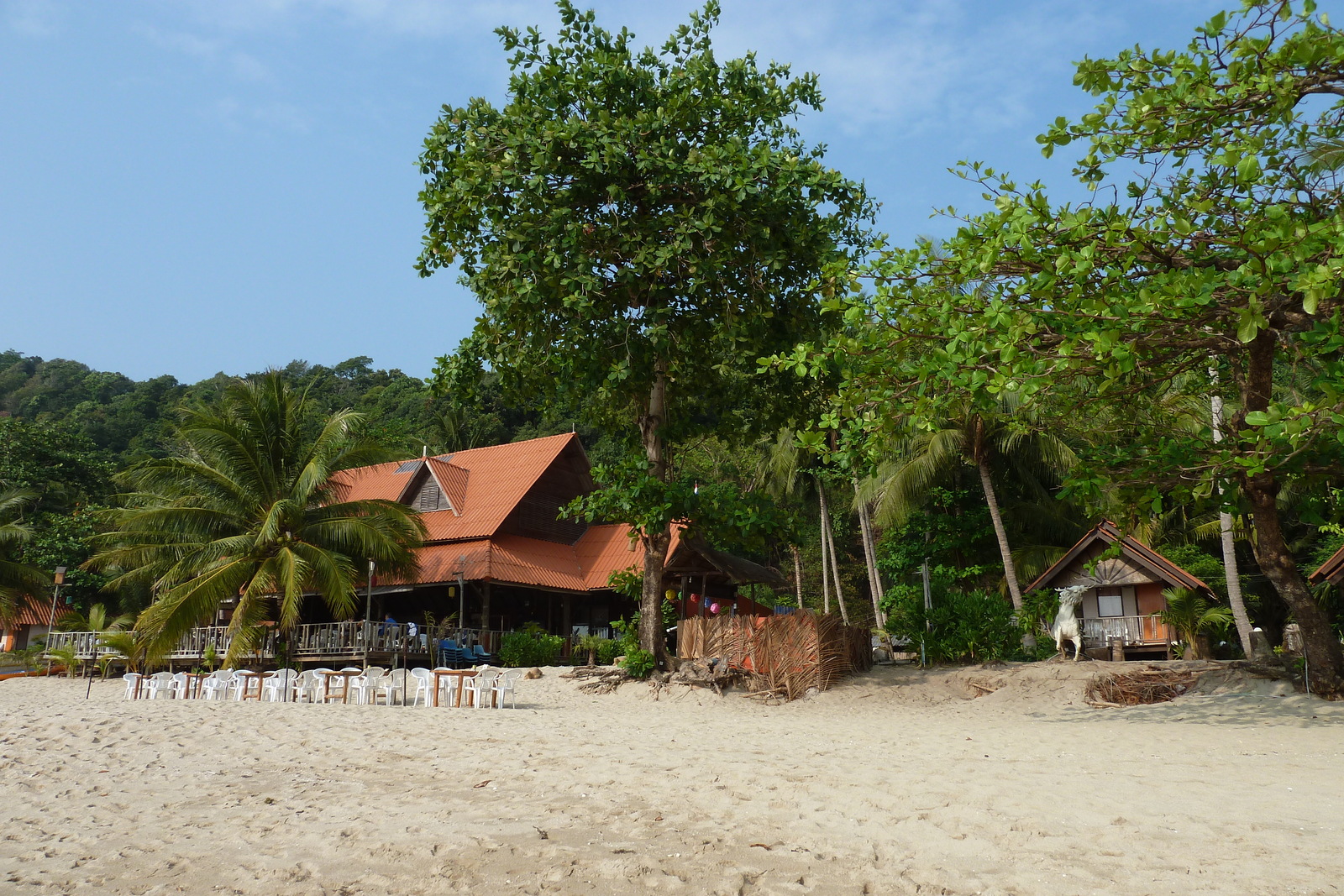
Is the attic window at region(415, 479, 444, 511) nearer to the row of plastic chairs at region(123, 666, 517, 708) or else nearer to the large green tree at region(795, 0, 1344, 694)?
the row of plastic chairs at region(123, 666, 517, 708)

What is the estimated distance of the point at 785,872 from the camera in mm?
5180

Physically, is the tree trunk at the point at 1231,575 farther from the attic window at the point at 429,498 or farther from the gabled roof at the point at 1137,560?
the attic window at the point at 429,498

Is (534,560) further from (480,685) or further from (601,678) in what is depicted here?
(480,685)

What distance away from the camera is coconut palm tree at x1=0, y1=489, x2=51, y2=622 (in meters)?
29.1

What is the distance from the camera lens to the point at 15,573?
96.6 ft

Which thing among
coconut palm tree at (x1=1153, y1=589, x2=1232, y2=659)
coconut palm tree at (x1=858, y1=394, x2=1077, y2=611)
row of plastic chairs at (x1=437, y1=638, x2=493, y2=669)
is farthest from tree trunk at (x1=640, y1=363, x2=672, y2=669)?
coconut palm tree at (x1=1153, y1=589, x2=1232, y2=659)

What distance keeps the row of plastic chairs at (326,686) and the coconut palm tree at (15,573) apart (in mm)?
15995

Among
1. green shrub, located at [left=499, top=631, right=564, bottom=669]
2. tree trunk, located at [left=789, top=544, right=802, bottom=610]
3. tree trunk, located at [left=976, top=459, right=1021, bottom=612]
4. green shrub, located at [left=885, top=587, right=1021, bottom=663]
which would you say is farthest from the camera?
tree trunk, located at [left=789, top=544, right=802, bottom=610]

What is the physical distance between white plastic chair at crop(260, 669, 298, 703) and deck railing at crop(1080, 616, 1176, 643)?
17.3m

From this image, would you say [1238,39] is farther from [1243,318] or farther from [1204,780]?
[1204,780]

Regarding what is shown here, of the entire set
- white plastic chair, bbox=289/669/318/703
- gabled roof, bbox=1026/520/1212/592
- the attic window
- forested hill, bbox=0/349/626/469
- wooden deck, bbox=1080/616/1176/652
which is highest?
forested hill, bbox=0/349/626/469

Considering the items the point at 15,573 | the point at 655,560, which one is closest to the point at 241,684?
the point at 655,560

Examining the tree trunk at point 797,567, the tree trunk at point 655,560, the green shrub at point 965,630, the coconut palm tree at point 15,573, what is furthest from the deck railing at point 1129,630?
the coconut palm tree at point 15,573

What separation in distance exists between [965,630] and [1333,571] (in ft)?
23.5
